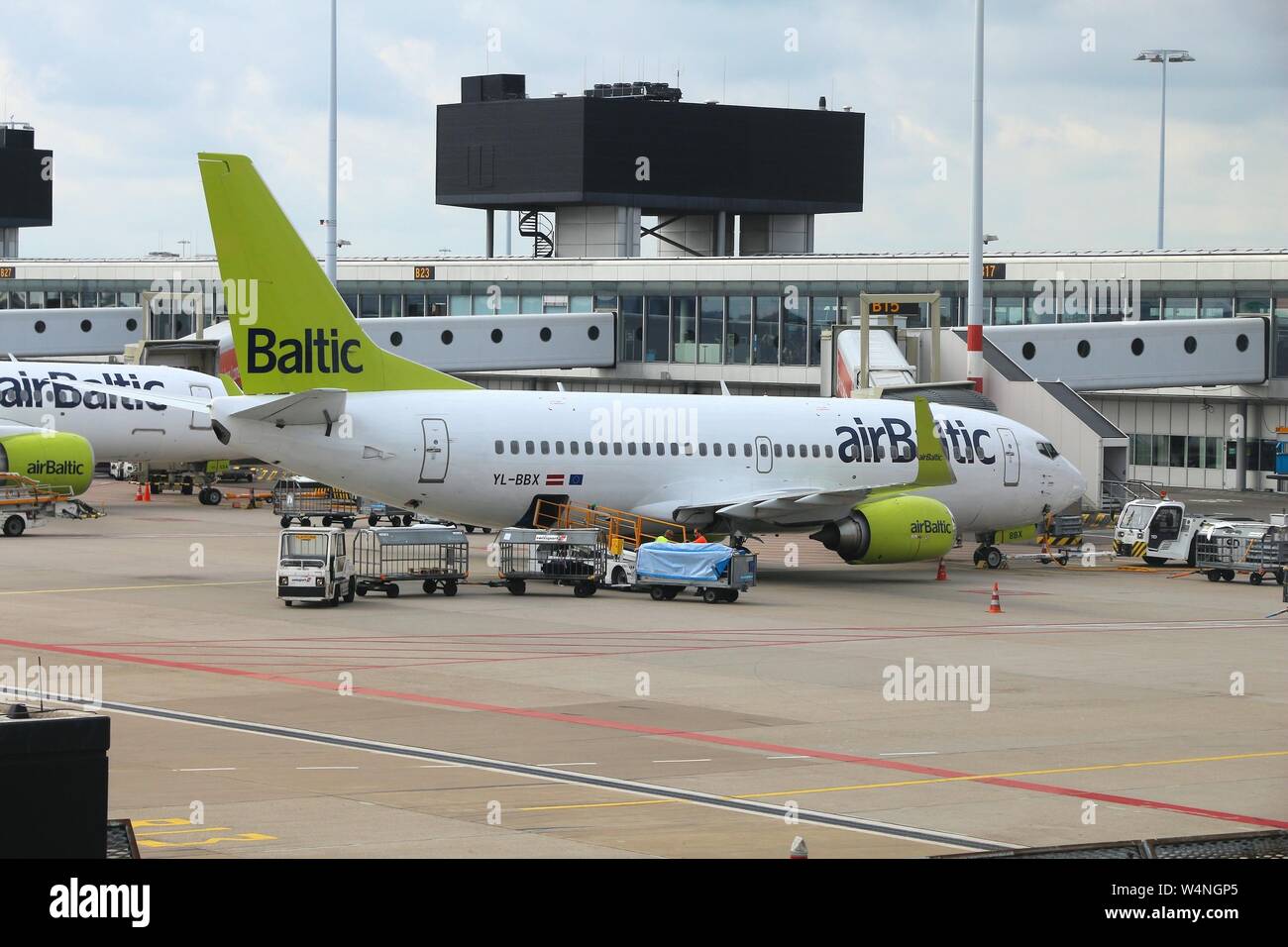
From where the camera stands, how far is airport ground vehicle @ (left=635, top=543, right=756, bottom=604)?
38.3 metres

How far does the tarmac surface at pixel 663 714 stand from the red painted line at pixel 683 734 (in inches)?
2.5

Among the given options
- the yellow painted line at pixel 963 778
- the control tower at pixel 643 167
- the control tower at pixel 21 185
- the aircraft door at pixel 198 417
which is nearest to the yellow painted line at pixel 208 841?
the yellow painted line at pixel 963 778

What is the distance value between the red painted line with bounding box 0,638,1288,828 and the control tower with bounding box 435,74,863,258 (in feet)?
256

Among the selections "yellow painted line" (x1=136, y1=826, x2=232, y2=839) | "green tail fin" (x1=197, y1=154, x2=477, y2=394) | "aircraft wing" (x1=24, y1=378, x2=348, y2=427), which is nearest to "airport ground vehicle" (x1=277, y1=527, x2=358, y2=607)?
"aircraft wing" (x1=24, y1=378, x2=348, y2=427)

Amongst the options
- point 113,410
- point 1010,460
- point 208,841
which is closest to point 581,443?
point 1010,460

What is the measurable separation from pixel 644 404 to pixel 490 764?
2428 centimetres

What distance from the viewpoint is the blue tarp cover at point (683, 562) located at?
38.4 m

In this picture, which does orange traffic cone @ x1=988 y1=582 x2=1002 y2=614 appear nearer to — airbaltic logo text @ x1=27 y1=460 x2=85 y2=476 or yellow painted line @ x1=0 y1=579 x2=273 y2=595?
yellow painted line @ x1=0 y1=579 x2=273 y2=595

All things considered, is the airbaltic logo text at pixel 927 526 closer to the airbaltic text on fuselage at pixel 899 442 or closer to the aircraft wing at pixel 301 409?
the airbaltic text on fuselage at pixel 899 442

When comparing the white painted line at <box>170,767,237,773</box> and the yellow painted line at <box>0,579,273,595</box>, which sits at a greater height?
the yellow painted line at <box>0,579,273,595</box>

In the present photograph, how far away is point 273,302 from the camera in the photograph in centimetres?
3812
